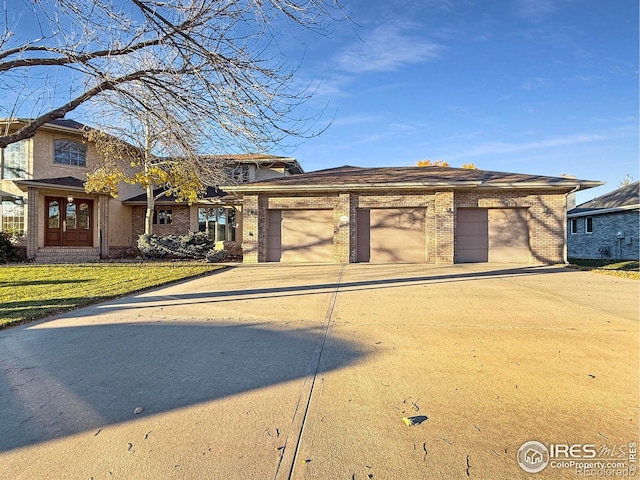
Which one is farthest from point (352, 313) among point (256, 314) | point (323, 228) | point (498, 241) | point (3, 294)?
point (498, 241)

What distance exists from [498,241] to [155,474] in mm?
14545

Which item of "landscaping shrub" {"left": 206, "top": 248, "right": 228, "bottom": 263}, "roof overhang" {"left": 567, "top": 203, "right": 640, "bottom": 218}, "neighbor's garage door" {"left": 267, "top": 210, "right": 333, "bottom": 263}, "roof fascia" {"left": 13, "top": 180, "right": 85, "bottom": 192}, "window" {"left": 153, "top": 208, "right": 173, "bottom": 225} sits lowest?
"landscaping shrub" {"left": 206, "top": 248, "right": 228, "bottom": 263}

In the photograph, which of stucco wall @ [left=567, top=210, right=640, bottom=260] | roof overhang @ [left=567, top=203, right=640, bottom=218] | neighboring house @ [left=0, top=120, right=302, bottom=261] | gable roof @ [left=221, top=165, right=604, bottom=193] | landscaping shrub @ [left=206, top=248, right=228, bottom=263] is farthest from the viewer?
stucco wall @ [left=567, top=210, right=640, bottom=260]

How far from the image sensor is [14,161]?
16859 millimetres

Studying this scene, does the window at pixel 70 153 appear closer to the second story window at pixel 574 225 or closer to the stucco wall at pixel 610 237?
the stucco wall at pixel 610 237

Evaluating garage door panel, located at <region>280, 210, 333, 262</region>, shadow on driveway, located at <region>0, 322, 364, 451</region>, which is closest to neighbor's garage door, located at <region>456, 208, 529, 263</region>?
garage door panel, located at <region>280, 210, 333, 262</region>

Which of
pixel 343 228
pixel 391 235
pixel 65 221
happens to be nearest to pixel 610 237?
pixel 391 235

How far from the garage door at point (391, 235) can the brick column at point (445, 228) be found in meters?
0.64

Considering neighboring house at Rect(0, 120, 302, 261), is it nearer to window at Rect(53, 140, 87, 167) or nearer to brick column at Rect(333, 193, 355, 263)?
window at Rect(53, 140, 87, 167)

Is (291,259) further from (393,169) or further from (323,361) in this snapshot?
(323,361)

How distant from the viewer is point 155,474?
1.93 m

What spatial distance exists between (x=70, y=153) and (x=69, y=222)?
346 cm

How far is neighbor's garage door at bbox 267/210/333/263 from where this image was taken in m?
14.9

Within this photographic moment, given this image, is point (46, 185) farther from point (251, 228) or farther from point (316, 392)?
point (316, 392)
